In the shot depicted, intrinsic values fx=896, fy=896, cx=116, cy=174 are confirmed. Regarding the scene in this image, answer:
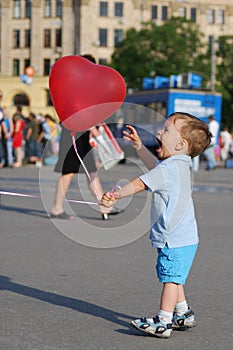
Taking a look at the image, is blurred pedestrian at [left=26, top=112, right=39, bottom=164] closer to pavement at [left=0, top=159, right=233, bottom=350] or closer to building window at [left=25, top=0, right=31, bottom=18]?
pavement at [left=0, top=159, right=233, bottom=350]

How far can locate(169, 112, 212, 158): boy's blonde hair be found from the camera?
17.5 ft

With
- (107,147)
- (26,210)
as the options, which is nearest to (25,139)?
(26,210)

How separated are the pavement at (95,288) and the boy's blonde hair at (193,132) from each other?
87 cm

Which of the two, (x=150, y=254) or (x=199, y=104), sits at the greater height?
(x=150, y=254)

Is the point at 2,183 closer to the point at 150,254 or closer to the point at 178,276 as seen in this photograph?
the point at 150,254

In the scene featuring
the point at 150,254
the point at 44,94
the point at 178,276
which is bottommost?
the point at 44,94

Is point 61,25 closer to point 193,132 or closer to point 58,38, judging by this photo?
point 58,38

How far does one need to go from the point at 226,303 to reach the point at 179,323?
0.92 metres

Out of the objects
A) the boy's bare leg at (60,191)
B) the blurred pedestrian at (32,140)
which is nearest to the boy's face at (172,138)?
the boy's bare leg at (60,191)

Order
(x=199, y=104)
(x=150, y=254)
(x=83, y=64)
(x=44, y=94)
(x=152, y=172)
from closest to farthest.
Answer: (x=152, y=172) → (x=83, y=64) → (x=150, y=254) → (x=199, y=104) → (x=44, y=94)

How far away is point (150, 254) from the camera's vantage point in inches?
345

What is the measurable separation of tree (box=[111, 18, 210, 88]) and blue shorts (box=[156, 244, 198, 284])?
69184mm

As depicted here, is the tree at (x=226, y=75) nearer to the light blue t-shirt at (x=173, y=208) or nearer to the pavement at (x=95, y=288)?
the pavement at (x=95, y=288)

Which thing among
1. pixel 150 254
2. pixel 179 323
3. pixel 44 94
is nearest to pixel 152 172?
pixel 179 323
